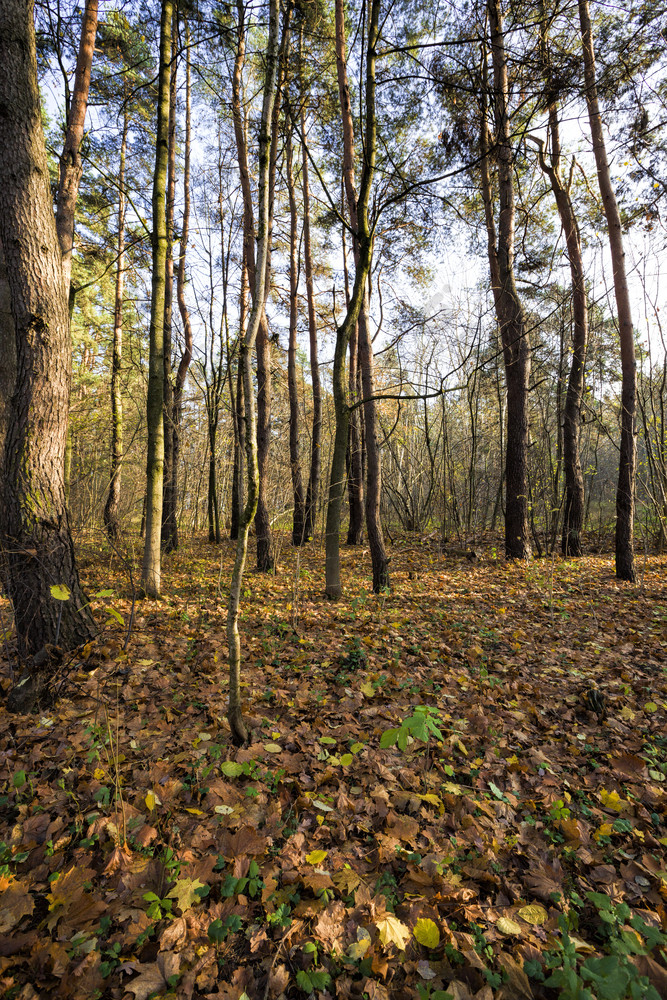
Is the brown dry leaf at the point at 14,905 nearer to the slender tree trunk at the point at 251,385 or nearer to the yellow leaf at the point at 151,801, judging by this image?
the yellow leaf at the point at 151,801

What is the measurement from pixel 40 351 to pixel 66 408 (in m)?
0.49

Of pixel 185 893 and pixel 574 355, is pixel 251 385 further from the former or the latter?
pixel 574 355

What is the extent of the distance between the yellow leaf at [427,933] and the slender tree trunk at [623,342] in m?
6.95

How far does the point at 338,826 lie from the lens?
217 cm

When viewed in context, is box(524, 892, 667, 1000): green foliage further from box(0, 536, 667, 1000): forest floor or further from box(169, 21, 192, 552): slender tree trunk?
box(169, 21, 192, 552): slender tree trunk

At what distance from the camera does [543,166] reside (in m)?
8.35

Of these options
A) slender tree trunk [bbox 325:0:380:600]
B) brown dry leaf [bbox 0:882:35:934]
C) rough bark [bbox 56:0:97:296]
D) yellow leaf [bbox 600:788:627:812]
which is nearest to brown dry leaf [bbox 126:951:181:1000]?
brown dry leaf [bbox 0:882:35:934]

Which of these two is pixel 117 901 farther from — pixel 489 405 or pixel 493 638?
pixel 489 405

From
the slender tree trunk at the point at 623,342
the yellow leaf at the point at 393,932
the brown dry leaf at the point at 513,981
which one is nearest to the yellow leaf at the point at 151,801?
the yellow leaf at the point at 393,932

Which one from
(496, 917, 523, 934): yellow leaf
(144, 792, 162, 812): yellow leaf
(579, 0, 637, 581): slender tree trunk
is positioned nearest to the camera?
(496, 917, 523, 934): yellow leaf

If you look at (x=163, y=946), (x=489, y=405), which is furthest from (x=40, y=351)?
(x=489, y=405)

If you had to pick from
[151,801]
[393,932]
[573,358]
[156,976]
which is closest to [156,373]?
[151,801]

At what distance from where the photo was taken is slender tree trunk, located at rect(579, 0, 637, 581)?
21.7ft

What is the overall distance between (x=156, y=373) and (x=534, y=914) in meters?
5.86
